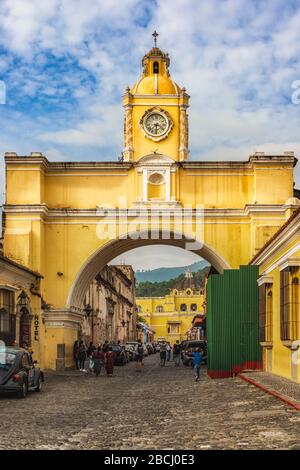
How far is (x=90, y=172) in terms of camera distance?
106 ft

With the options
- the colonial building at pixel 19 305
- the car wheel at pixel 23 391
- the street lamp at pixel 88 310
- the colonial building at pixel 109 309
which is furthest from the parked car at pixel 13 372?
the street lamp at pixel 88 310

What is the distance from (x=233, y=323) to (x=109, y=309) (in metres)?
32.0

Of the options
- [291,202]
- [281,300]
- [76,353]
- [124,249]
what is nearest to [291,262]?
[281,300]

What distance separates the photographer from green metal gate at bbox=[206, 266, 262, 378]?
25.4 m

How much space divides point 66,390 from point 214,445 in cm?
1186

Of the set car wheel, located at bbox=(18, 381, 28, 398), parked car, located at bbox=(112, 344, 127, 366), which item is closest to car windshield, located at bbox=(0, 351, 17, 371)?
car wheel, located at bbox=(18, 381, 28, 398)

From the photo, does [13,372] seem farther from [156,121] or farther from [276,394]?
[156,121]

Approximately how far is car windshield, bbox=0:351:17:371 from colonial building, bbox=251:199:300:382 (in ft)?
21.9

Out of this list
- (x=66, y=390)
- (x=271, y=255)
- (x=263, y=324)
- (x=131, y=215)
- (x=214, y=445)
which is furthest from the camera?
(x=131, y=215)

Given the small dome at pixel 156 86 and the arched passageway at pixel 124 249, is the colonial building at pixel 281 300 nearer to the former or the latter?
the arched passageway at pixel 124 249

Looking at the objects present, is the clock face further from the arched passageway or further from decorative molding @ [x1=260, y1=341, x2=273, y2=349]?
decorative molding @ [x1=260, y1=341, x2=273, y2=349]

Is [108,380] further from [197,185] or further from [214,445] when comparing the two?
[214,445]

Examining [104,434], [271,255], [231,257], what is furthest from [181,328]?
[104,434]

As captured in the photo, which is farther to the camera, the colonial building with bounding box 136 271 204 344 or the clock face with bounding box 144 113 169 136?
the colonial building with bounding box 136 271 204 344
